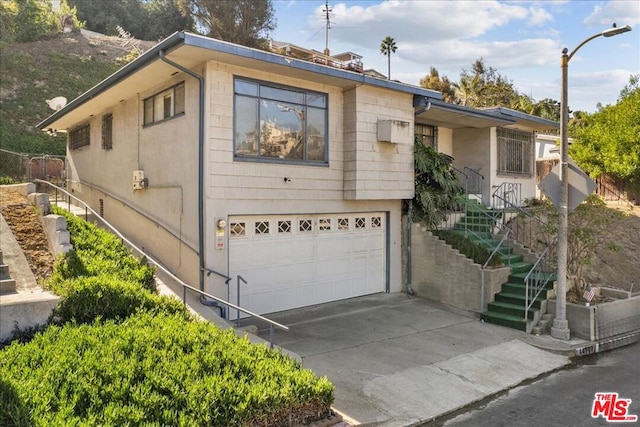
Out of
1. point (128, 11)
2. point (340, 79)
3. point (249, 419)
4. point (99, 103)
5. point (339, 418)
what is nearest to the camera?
point (249, 419)

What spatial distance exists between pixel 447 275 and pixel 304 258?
11.1 ft

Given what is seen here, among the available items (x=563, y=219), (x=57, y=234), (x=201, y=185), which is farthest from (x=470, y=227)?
(x=57, y=234)

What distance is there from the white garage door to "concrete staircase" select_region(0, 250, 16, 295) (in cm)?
359

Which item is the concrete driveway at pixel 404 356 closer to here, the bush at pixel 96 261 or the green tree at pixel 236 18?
the bush at pixel 96 261

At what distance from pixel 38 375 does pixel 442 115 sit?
11846mm

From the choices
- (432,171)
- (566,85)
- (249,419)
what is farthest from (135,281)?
(566,85)

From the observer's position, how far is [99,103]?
42.2 feet

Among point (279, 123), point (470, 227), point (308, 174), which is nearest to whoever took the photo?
point (279, 123)

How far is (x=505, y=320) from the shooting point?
9484 millimetres

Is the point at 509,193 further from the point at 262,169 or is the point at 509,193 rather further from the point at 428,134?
the point at 262,169

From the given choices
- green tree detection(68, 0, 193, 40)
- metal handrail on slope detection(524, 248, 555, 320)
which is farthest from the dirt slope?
green tree detection(68, 0, 193, 40)

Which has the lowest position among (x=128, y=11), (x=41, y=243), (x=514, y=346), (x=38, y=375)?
(x=514, y=346)

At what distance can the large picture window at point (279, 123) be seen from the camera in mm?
9148

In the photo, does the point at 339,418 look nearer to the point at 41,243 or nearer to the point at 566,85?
the point at 41,243
